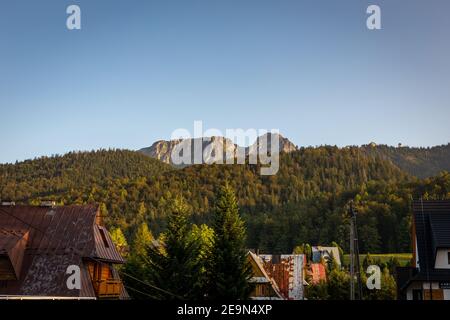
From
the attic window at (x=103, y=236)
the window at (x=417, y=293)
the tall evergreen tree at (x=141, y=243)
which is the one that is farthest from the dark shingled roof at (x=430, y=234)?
the attic window at (x=103, y=236)

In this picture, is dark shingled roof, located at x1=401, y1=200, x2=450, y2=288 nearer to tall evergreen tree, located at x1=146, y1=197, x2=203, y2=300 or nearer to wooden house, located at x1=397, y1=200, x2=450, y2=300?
wooden house, located at x1=397, y1=200, x2=450, y2=300

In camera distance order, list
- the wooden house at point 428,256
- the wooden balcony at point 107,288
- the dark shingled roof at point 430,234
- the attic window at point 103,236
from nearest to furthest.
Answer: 1. the wooden balcony at point 107,288
2. the wooden house at point 428,256
3. the dark shingled roof at point 430,234
4. the attic window at point 103,236

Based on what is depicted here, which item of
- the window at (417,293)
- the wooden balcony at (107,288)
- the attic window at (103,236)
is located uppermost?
the attic window at (103,236)

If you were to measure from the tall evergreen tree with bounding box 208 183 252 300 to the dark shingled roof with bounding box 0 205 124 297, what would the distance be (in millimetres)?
7641

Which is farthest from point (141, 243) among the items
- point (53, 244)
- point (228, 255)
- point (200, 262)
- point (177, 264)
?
point (53, 244)

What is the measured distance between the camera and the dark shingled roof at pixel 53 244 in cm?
3797

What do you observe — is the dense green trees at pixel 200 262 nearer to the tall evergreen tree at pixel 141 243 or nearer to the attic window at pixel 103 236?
the tall evergreen tree at pixel 141 243

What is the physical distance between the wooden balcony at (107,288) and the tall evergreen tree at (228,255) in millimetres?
6906

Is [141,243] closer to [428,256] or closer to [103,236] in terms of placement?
[103,236]

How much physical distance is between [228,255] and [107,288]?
9622 millimetres

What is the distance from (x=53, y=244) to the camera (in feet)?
133

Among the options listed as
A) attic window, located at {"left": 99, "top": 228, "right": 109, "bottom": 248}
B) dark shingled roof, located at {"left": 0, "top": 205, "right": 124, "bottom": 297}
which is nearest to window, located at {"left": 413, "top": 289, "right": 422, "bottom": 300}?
dark shingled roof, located at {"left": 0, "top": 205, "right": 124, "bottom": 297}

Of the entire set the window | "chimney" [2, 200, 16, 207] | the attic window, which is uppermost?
"chimney" [2, 200, 16, 207]

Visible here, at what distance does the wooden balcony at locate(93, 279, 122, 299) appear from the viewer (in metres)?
40.0
